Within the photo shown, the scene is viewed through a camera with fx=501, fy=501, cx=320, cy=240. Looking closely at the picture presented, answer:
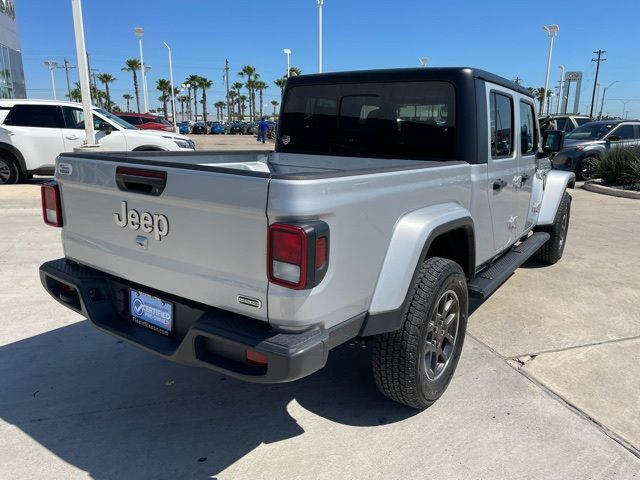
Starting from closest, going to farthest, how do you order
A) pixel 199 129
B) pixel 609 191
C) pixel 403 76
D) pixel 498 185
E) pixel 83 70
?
pixel 403 76 < pixel 498 185 < pixel 83 70 < pixel 609 191 < pixel 199 129

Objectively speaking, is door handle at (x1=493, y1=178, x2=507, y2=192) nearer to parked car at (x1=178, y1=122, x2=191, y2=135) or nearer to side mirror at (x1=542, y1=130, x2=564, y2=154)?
side mirror at (x1=542, y1=130, x2=564, y2=154)

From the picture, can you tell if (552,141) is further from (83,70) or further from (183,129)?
(183,129)

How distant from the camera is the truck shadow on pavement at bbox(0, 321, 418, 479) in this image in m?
2.53

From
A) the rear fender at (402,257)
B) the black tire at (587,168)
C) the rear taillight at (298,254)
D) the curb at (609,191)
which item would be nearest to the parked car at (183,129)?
the black tire at (587,168)

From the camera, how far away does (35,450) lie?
255cm

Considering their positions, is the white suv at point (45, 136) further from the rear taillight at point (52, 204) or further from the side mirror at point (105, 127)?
the rear taillight at point (52, 204)

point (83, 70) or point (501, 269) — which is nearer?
point (501, 269)

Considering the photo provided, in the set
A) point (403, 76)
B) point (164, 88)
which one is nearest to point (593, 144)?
point (403, 76)

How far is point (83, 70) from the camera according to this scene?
10.3 metres

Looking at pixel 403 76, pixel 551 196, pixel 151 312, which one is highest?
pixel 403 76

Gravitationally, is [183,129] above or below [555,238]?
above

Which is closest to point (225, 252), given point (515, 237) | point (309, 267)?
point (309, 267)

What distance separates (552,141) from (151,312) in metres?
4.50

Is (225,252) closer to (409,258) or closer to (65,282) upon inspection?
(409,258)
